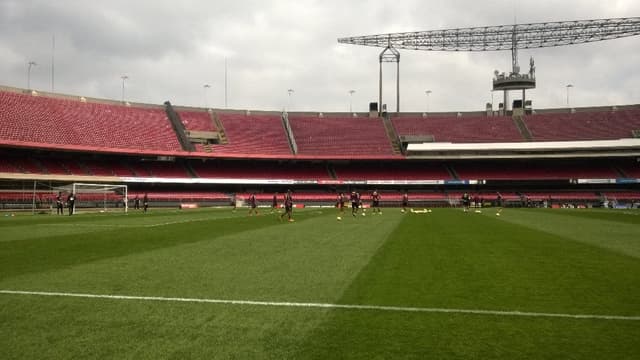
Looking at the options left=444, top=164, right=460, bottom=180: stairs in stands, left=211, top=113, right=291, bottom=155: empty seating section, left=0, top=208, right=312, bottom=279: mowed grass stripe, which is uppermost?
left=211, top=113, right=291, bottom=155: empty seating section

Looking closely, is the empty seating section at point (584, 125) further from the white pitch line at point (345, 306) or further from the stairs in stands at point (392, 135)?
the white pitch line at point (345, 306)

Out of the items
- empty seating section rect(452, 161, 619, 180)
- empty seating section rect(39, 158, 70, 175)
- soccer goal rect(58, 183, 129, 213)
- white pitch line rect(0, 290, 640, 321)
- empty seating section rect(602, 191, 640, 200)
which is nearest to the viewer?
white pitch line rect(0, 290, 640, 321)

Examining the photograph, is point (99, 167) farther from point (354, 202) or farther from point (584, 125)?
point (584, 125)

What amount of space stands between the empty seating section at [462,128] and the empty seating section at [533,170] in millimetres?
3575

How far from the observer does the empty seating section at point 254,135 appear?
2601 inches

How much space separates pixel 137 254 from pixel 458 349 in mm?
9586

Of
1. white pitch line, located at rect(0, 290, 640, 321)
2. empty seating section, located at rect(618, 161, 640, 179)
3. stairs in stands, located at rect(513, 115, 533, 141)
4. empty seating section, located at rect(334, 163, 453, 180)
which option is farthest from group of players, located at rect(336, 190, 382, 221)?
empty seating section, located at rect(618, 161, 640, 179)

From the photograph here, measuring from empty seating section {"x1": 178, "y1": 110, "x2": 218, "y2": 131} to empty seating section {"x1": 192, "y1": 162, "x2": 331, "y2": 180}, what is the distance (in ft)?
17.8

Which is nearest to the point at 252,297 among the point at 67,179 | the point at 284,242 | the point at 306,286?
the point at 306,286

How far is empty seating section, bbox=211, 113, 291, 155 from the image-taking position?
6606cm

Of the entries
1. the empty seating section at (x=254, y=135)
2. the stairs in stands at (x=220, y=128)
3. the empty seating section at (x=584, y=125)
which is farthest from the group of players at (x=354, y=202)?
the empty seating section at (x=584, y=125)

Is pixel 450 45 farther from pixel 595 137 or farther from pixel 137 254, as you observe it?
pixel 137 254

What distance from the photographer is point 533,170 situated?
219 ft

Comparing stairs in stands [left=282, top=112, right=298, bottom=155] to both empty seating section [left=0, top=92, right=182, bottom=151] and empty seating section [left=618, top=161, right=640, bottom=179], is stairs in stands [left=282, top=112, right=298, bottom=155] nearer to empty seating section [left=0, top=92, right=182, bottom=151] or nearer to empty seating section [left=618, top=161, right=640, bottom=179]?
empty seating section [left=0, top=92, right=182, bottom=151]
